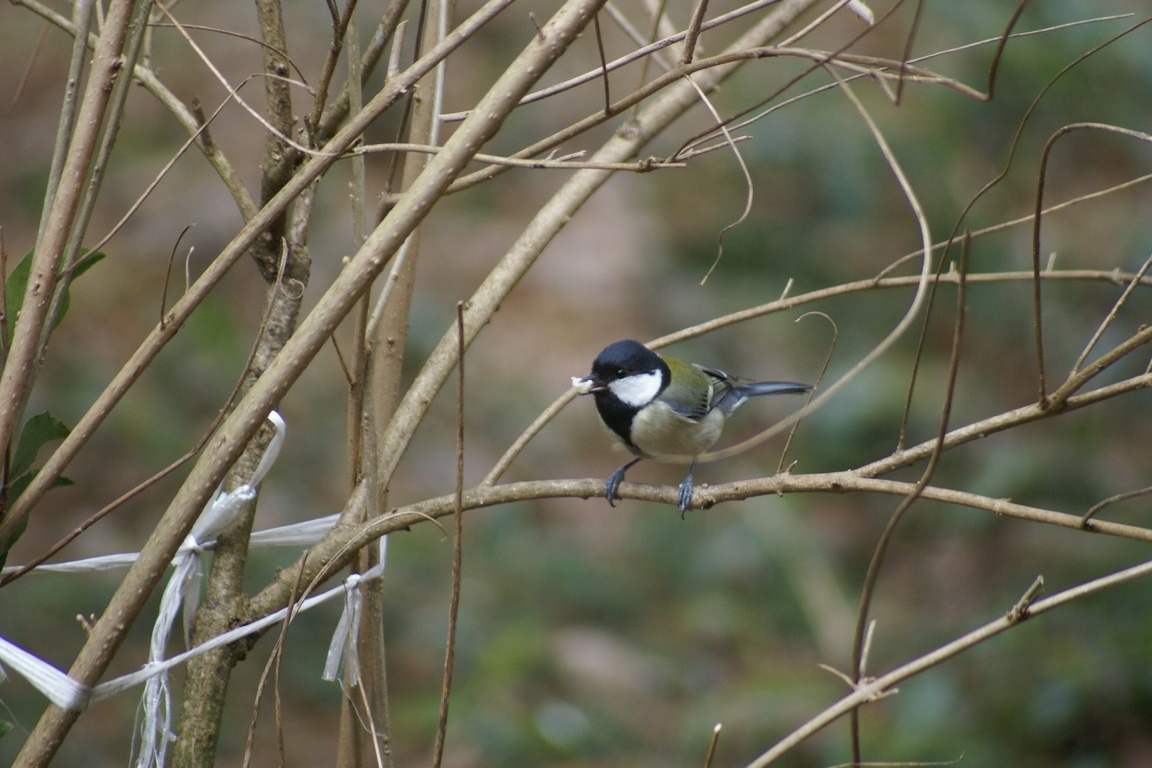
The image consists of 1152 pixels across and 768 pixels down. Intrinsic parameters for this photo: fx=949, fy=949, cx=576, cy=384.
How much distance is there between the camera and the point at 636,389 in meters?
2.55

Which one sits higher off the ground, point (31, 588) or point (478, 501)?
point (31, 588)

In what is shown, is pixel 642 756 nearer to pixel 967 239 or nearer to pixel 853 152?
pixel 967 239

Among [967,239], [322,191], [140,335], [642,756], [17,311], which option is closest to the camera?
[967,239]

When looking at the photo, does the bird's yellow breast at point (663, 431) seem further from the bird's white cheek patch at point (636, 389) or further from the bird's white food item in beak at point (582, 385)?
the bird's white food item in beak at point (582, 385)

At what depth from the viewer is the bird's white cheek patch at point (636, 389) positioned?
98.5 inches

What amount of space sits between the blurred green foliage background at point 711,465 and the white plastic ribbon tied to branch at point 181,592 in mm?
1787

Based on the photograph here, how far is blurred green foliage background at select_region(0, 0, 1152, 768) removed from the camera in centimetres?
300

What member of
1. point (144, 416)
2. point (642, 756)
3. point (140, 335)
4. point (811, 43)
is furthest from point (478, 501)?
point (811, 43)

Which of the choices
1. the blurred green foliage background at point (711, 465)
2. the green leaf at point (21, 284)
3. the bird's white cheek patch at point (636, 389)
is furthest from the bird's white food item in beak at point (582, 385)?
the blurred green foliage background at point (711, 465)

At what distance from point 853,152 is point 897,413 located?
1.48 meters

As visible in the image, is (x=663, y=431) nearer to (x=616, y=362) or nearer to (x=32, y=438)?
(x=616, y=362)

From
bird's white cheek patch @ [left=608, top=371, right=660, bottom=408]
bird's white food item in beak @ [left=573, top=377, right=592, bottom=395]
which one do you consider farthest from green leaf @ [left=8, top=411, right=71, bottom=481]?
bird's white cheek patch @ [left=608, top=371, right=660, bottom=408]

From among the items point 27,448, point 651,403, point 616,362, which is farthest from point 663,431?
point 27,448

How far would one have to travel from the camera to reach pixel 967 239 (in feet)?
2.86
